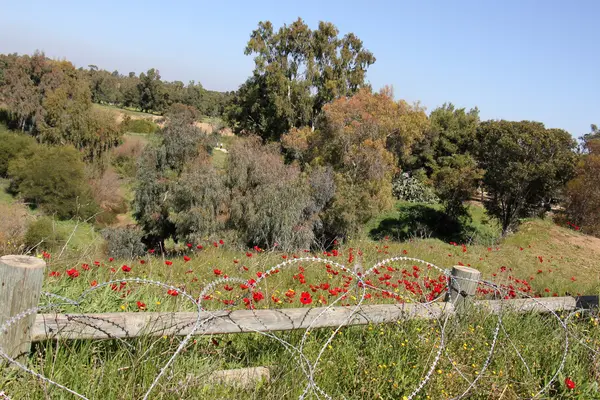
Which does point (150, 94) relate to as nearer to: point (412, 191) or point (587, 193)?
point (412, 191)

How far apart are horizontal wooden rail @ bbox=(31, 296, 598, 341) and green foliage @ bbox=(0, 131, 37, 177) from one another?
113ft

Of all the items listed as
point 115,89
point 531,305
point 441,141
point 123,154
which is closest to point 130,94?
point 115,89

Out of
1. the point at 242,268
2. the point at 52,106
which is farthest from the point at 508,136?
the point at 52,106

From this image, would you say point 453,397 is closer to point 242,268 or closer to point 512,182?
point 242,268

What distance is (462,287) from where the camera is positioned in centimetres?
317

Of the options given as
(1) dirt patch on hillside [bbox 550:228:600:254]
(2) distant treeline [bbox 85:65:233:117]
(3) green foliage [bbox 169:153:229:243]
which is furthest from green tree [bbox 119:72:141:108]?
(1) dirt patch on hillside [bbox 550:228:600:254]

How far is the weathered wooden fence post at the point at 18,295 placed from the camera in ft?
6.36

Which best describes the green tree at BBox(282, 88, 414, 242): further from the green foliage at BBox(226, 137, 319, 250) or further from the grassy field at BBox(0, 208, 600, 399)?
the grassy field at BBox(0, 208, 600, 399)

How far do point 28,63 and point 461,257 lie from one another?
45.7 metres

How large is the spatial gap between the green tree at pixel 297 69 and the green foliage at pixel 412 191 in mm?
7408

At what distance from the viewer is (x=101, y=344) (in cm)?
244

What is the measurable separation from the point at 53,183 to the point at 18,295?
1089 inches

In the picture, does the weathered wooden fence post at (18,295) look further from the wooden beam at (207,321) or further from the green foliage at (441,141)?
the green foliage at (441,141)

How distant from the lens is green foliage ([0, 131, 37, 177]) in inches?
1238
